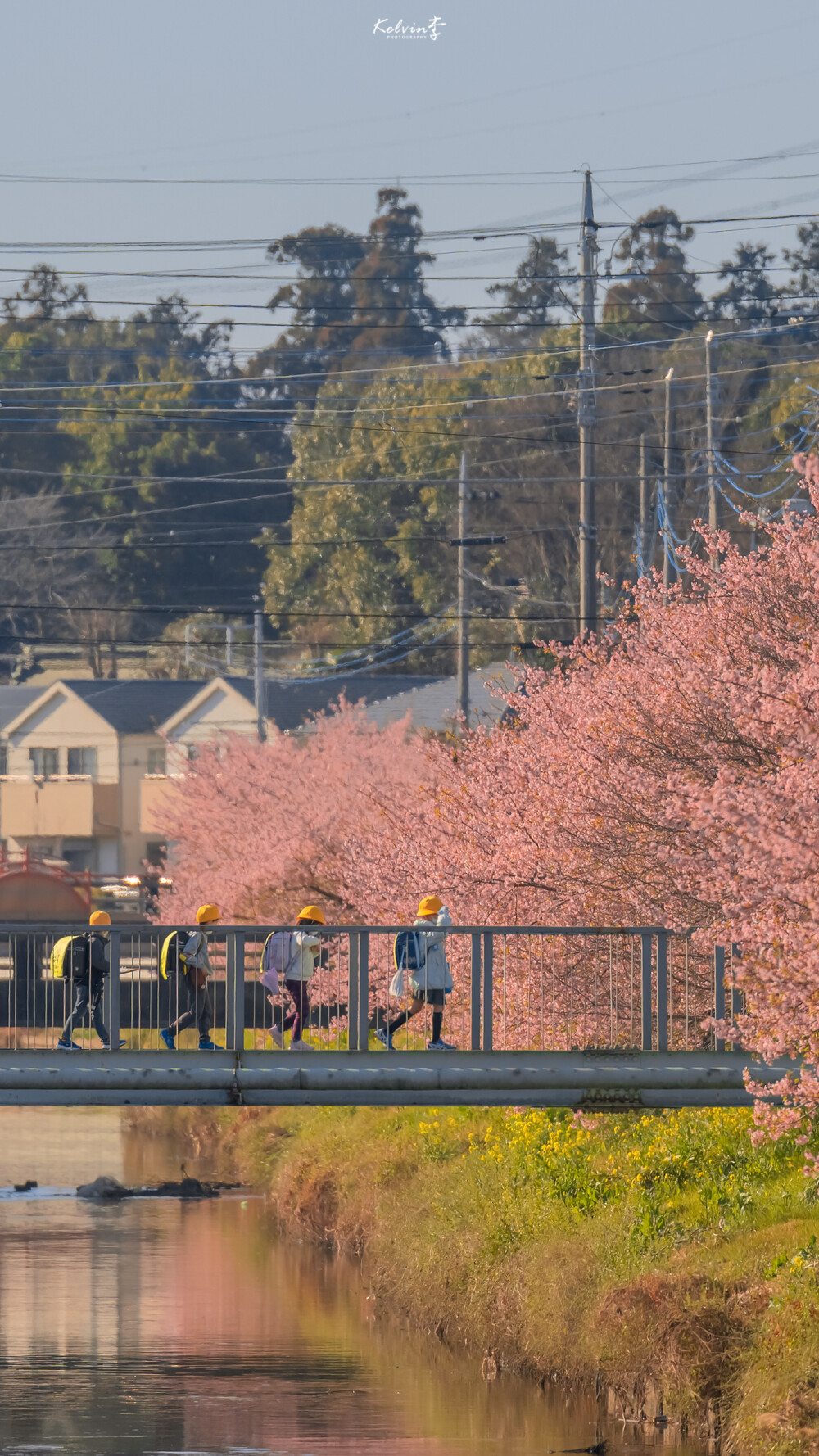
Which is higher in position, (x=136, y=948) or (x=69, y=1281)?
(x=136, y=948)

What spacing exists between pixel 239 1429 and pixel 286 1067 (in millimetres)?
3726

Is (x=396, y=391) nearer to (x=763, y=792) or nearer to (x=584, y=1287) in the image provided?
(x=584, y=1287)

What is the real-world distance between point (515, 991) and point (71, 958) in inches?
192

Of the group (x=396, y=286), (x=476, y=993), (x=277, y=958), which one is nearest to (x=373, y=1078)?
(x=476, y=993)

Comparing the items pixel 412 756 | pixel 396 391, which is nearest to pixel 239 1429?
pixel 412 756

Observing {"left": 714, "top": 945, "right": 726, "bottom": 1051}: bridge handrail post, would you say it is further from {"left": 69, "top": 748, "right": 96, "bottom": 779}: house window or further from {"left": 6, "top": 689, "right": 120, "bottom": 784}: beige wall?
{"left": 69, "top": 748, "right": 96, "bottom": 779}: house window

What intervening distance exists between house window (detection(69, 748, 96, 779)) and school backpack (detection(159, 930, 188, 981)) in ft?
175

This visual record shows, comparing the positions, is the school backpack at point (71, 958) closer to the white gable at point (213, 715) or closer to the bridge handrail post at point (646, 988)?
the bridge handrail post at point (646, 988)

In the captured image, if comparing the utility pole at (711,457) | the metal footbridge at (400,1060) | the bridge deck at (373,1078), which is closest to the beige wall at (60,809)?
the utility pole at (711,457)

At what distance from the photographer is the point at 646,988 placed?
20719 mm

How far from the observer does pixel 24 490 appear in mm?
86500

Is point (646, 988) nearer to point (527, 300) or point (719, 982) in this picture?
point (719, 982)

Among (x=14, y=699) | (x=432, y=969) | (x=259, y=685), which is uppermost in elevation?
(x=259, y=685)

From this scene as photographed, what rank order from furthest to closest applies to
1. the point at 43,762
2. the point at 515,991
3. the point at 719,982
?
the point at 43,762
the point at 515,991
the point at 719,982
